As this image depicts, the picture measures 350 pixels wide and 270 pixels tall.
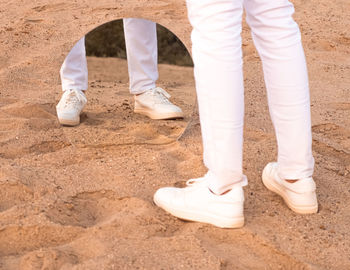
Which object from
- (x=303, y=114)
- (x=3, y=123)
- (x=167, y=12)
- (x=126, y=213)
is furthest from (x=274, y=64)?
(x=167, y=12)

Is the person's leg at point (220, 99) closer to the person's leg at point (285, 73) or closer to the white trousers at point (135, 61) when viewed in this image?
the person's leg at point (285, 73)

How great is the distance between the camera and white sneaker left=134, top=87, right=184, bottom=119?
2764 mm

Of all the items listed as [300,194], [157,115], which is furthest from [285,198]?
[157,115]

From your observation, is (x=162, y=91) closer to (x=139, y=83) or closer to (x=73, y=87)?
(x=139, y=83)

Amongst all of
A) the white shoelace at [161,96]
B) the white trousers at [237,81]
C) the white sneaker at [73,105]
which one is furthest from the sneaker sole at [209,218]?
the white sneaker at [73,105]

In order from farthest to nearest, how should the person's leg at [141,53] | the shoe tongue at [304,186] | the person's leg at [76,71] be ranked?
the person's leg at [76,71], the person's leg at [141,53], the shoe tongue at [304,186]

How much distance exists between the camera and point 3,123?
288cm

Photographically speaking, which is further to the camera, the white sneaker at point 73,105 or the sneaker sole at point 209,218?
the white sneaker at point 73,105

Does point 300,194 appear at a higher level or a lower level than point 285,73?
lower

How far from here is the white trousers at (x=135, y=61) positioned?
2.72 metres

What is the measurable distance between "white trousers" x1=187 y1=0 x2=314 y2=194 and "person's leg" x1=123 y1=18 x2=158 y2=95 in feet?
2.83

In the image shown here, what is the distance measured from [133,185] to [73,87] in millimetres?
757

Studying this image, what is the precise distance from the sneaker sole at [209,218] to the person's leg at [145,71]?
809 mm

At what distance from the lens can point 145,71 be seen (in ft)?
9.16
